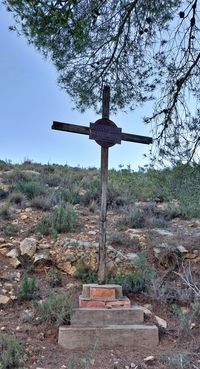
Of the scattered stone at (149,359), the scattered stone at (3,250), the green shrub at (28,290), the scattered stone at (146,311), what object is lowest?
the scattered stone at (149,359)

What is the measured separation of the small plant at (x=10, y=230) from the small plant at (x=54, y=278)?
3.73 ft

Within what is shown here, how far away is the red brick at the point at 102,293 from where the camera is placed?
439 cm

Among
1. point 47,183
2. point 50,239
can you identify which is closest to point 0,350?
point 50,239

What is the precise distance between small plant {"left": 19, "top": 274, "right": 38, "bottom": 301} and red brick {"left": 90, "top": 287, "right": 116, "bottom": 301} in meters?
0.73

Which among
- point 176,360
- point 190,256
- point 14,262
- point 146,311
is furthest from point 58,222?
point 176,360

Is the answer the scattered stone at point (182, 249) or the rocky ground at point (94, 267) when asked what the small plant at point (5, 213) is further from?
the scattered stone at point (182, 249)

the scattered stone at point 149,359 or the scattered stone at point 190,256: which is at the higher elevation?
the scattered stone at point 190,256

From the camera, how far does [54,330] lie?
4105mm

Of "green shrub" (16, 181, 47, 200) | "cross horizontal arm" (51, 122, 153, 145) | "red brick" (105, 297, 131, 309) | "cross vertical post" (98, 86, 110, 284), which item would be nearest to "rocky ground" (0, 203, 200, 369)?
"red brick" (105, 297, 131, 309)

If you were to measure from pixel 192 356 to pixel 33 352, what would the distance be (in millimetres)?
1410

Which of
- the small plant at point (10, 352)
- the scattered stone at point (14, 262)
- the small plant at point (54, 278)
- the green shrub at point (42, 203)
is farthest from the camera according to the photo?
the green shrub at point (42, 203)

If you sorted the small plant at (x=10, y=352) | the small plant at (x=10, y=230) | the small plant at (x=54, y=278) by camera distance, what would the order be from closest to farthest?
the small plant at (x=10, y=352) → the small plant at (x=54, y=278) → the small plant at (x=10, y=230)

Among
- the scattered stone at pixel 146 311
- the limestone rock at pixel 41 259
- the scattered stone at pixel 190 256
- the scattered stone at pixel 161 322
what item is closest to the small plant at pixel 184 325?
the scattered stone at pixel 161 322

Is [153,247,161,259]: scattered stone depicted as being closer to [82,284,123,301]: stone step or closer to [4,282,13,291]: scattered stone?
[82,284,123,301]: stone step
